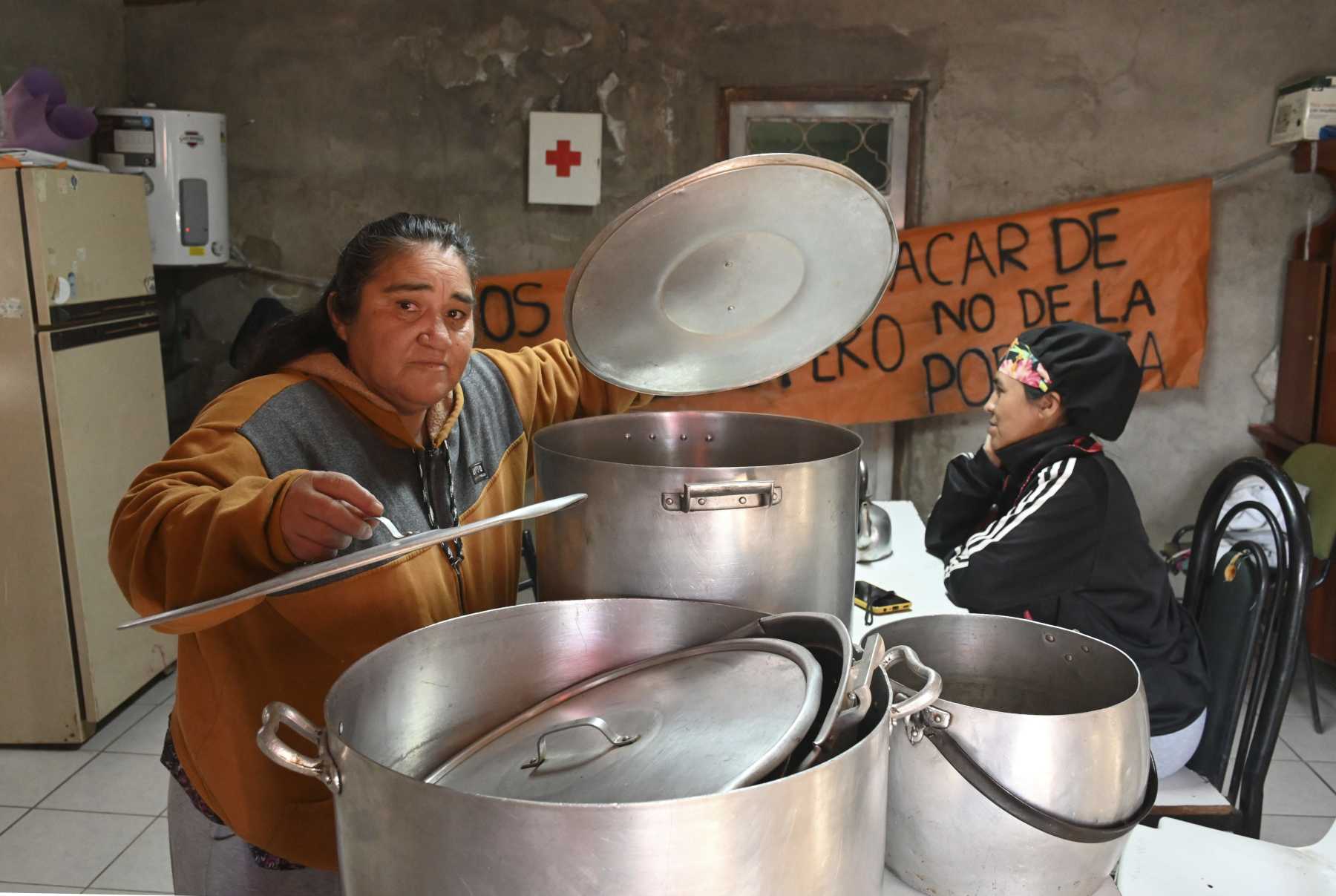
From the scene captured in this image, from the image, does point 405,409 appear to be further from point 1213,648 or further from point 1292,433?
point 1292,433

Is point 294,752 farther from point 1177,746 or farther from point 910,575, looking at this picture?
point 910,575

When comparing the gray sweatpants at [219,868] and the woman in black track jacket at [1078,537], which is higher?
the woman in black track jacket at [1078,537]

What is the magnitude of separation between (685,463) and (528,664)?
47 centimetres

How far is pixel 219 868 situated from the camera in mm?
1139

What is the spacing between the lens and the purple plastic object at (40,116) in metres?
2.87

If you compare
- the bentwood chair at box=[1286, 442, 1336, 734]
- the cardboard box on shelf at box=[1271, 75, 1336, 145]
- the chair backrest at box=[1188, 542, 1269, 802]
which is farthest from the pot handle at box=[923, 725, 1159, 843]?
the cardboard box on shelf at box=[1271, 75, 1336, 145]

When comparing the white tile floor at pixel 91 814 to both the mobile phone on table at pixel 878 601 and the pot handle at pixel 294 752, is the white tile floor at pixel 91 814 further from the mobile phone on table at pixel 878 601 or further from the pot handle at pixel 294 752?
the pot handle at pixel 294 752

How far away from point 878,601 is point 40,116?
104 inches

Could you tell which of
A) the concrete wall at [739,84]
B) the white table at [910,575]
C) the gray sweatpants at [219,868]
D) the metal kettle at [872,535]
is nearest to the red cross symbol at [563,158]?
the concrete wall at [739,84]

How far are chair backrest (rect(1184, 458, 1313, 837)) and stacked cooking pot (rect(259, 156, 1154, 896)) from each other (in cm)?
81

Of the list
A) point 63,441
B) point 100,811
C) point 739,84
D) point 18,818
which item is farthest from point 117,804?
point 739,84

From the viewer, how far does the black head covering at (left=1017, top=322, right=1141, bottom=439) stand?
1967 millimetres

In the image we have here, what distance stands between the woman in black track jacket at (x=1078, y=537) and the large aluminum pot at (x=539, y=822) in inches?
51.9

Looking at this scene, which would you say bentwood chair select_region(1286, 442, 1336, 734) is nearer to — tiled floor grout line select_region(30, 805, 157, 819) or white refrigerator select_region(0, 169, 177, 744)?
tiled floor grout line select_region(30, 805, 157, 819)
